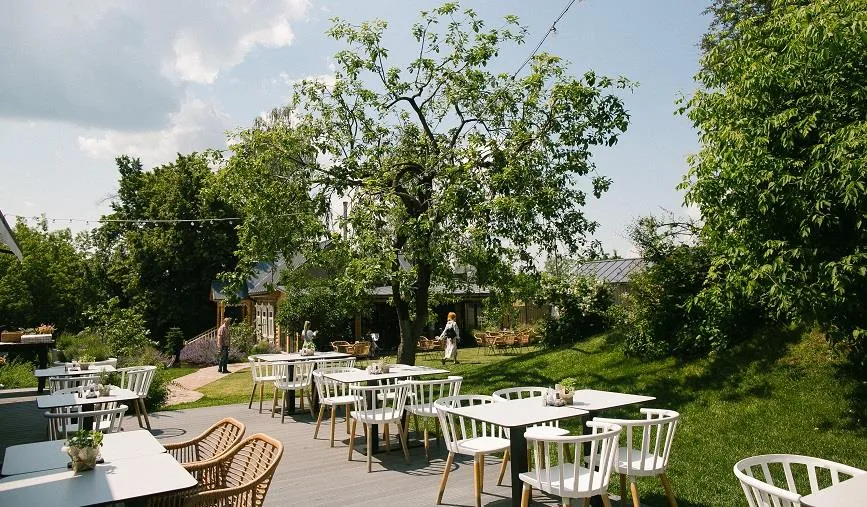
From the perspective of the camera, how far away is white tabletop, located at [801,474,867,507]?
284cm

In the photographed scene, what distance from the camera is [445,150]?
1217 centimetres

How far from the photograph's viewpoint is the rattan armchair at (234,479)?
137 inches

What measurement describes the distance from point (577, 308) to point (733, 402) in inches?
276

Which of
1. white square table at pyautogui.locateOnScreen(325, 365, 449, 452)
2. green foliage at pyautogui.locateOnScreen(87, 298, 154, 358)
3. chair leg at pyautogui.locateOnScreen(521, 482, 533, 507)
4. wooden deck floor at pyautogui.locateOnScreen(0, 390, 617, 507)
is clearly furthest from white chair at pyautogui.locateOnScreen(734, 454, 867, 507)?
green foliage at pyautogui.locateOnScreen(87, 298, 154, 358)

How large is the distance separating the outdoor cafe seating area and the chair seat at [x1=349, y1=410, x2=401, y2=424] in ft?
0.05

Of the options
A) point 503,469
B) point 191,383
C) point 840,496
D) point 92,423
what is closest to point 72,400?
point 92,423

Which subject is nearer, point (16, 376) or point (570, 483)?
point (570, 483)

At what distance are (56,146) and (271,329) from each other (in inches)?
627

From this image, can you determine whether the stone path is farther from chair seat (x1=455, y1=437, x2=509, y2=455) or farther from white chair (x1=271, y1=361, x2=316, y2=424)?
chair seat (x1=455, y1=437, x2=509, y2=455)

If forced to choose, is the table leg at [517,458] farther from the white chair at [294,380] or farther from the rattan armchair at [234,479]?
the white chair at [294,380]

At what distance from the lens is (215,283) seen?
92.1ft

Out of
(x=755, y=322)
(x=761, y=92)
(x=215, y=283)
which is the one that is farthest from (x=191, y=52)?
(x=215, y=283)

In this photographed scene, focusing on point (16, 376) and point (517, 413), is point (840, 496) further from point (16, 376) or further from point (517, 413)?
point (16, 376)

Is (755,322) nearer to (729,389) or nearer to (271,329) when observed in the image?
(729,389)
